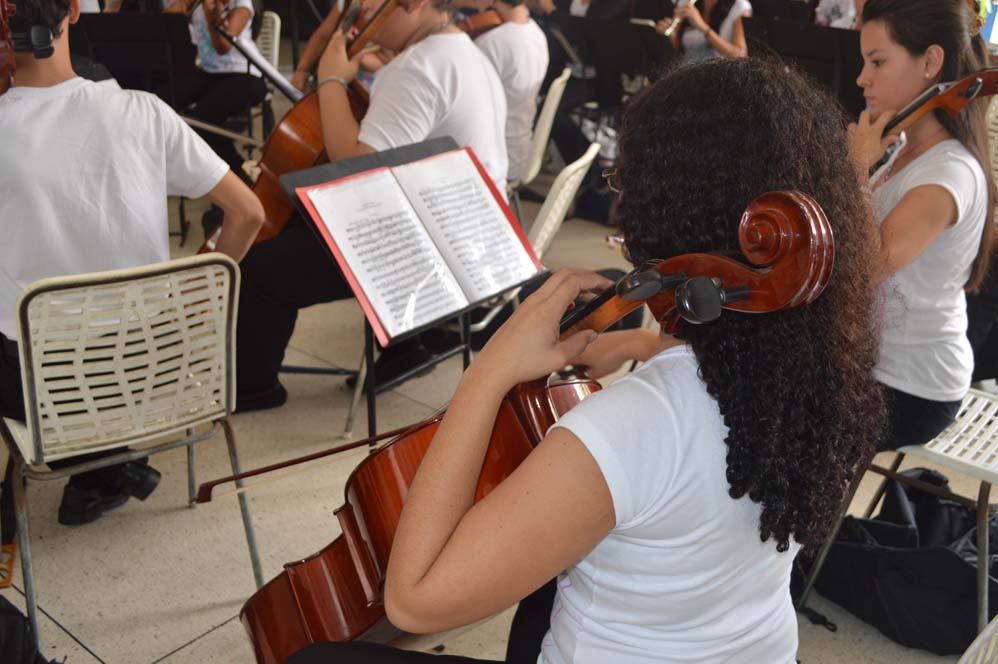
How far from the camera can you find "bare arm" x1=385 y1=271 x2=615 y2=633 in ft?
2.67

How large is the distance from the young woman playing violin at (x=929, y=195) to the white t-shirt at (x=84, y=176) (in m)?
1.32

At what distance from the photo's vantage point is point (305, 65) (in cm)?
363

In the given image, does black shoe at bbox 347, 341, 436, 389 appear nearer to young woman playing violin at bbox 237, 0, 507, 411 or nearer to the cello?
young woman playing violin at bbox 237, 0, 507, 411

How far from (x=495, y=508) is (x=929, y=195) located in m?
1.19

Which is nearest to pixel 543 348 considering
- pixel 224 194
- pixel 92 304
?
pixel 92 304

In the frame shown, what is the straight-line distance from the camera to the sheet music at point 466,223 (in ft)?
6.54

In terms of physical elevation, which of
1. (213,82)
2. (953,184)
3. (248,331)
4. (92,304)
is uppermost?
(953,184)

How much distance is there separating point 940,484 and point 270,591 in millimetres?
1569

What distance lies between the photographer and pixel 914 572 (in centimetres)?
189

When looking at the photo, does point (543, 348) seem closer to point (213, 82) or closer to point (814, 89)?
point (814, 89)

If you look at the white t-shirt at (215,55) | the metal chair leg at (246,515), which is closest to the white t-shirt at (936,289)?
the metal chair leg at (246,515)

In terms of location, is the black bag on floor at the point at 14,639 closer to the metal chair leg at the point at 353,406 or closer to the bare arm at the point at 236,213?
the bare arm at the point at 236,213

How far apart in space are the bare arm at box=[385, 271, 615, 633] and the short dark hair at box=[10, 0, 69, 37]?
1.24 meters

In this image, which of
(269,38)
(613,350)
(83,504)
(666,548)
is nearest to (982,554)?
(613,350)
